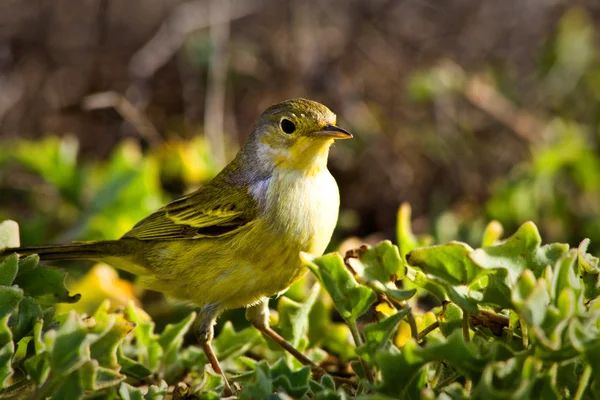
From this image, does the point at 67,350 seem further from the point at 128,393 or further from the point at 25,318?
the point at 25,318

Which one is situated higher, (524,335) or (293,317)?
(524,335)

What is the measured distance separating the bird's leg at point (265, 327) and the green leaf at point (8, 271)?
1.12 metres

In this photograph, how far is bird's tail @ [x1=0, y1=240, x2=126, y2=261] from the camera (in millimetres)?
3905

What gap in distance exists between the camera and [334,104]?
690cm

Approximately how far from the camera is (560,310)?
1939mm

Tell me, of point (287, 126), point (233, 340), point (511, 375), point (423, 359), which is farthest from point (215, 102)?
point (511, 375)

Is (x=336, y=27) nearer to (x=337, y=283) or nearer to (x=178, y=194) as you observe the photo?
(x=178, y=194)

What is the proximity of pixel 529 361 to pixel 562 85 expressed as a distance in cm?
620

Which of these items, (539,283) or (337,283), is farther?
(337,283)

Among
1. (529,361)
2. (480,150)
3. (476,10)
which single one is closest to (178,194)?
(480,150)

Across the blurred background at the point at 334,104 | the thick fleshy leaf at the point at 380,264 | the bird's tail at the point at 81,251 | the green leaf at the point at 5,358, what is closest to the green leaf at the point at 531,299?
the thick fleshy leaf at the point at 380,264

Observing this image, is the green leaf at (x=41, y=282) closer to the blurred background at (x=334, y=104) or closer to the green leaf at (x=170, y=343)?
the green leaf at (x=170, y=343)

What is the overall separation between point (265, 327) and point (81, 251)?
1.20 meters

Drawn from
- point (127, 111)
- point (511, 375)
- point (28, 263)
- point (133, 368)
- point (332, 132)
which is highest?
point (127, 111)
